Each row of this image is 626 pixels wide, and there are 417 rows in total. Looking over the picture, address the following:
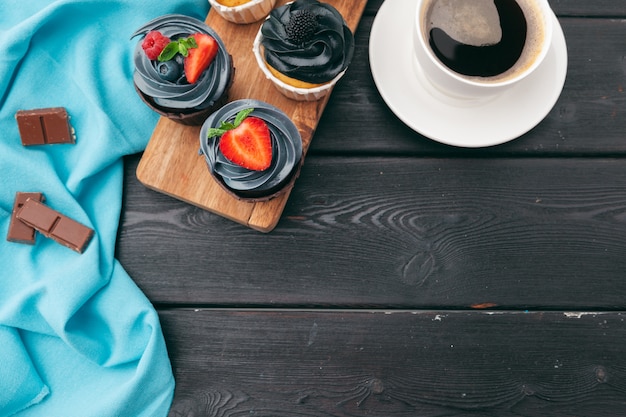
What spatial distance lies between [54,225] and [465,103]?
2.98 ft

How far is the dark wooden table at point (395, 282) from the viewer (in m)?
1.16

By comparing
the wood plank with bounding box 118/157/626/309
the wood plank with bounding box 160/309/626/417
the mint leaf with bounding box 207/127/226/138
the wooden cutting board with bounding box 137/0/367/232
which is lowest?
the wood plank with bounding box 160/309/626/417

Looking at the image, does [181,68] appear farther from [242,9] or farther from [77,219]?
[77,219]


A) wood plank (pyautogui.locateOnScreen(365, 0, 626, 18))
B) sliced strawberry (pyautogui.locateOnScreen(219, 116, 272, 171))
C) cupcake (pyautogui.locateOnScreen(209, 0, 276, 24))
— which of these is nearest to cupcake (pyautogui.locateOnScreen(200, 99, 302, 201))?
sliced strawberry (pyautogui.locateOnScreen(219, 116, 272, 171))

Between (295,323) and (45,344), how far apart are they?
558mm

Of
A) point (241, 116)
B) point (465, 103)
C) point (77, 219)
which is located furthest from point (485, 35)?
point (77, 219)

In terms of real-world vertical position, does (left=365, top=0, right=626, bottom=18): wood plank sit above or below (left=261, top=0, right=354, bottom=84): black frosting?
below

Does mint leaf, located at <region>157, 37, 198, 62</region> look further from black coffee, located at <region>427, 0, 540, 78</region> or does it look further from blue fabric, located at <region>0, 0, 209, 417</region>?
black coffee, located at <region>427, 0, 540, 78</region>

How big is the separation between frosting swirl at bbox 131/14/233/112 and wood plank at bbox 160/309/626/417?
1.53ft

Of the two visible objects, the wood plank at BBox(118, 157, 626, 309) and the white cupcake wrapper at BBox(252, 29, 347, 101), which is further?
the wood plank at BBox(118, 157, 626, 309)

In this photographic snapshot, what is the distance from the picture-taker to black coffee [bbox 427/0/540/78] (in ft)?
3.41

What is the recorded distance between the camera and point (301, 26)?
0.96 m

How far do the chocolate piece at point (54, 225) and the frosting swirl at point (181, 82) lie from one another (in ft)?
1.11

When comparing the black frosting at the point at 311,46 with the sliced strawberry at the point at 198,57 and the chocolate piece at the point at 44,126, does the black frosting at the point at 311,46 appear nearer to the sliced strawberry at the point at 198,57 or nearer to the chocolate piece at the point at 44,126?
the sliced strawberry at the point at 198,57
